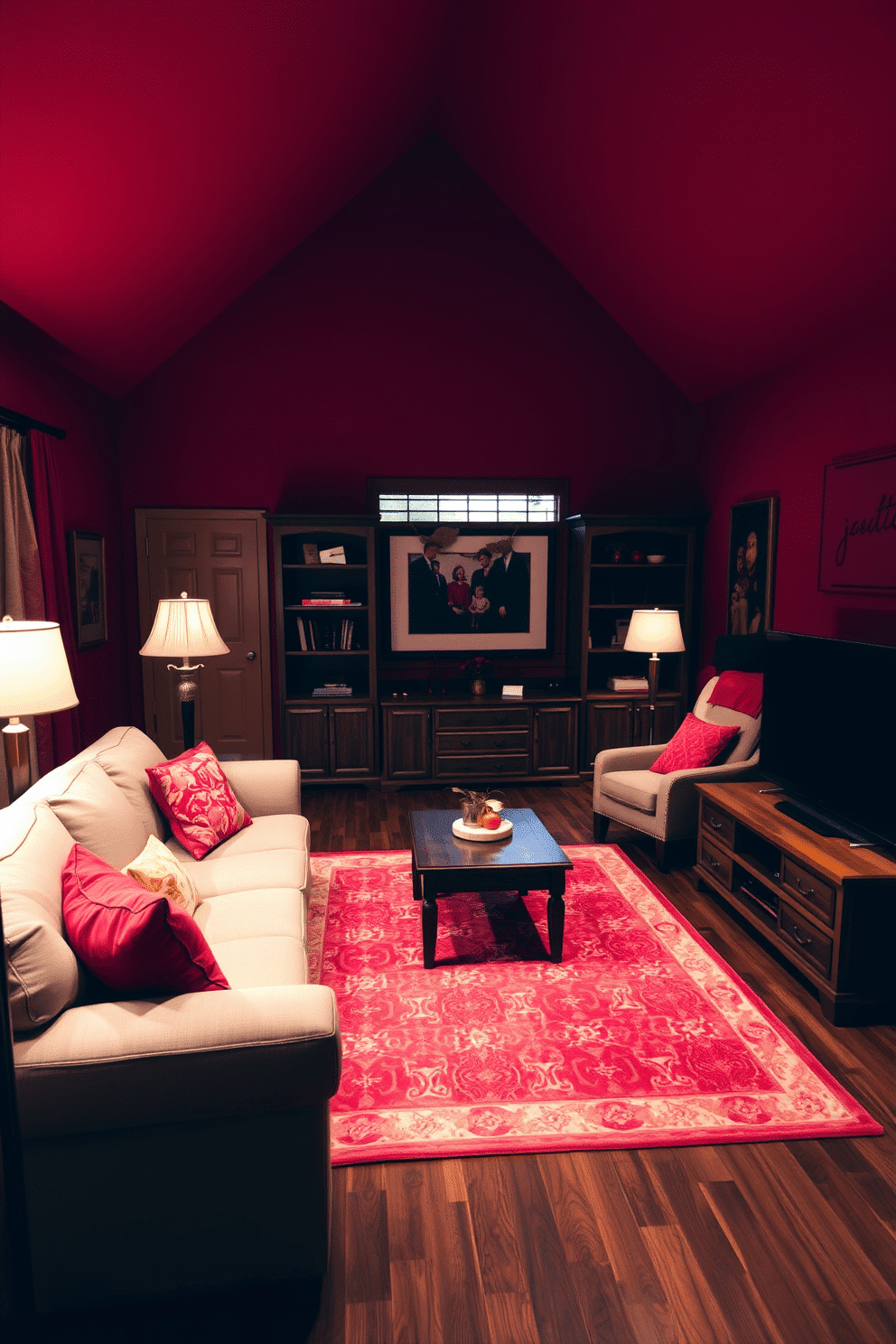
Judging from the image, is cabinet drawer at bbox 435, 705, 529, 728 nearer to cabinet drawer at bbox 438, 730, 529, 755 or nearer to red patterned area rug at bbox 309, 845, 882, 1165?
cabinet drawer at bbox 438, 730, 529, 755

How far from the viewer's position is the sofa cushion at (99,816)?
247 centimetres

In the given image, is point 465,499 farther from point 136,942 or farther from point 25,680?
point 136,942

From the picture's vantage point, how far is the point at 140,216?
11.3ft

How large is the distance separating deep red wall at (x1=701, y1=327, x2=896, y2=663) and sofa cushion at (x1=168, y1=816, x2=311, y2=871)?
290cm

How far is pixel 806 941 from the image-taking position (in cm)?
295

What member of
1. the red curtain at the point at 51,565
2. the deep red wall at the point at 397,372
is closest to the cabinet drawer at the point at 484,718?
the deep red wall at the point at 397,372

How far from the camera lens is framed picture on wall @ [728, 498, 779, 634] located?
15.9 ft

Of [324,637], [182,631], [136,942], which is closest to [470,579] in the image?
[324,637]

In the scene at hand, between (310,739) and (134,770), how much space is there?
2.40 metres

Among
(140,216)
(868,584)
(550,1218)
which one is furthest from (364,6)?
(550,1218)

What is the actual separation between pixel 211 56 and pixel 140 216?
2.79 feet

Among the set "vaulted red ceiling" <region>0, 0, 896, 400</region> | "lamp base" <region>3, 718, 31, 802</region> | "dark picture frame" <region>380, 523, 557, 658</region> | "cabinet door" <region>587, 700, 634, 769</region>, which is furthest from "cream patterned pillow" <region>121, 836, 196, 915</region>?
"cabinet door" <region>587, 700, 634, 769</region>

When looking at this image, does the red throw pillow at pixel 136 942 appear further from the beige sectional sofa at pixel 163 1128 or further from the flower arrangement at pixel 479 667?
the flower arrangement at pixel 479 667

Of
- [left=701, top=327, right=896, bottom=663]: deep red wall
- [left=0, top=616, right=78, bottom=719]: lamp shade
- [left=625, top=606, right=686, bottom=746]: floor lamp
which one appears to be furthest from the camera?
[left=625, top=606, right=686, bottom=746]: floor lamp
